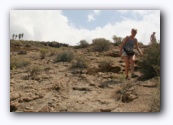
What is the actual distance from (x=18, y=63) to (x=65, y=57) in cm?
105

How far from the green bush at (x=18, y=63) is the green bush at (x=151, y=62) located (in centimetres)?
226

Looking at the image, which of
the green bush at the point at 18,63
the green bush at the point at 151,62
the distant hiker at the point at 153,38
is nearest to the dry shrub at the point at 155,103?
the green bush at the point at 151,62

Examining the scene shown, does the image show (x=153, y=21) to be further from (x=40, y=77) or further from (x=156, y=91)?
(x=40, y=77)

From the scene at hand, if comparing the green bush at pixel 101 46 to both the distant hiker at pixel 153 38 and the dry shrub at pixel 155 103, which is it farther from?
the dry shrub at pixel 155 103

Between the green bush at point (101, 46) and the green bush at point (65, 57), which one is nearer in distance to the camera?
the green bush at point (65, 57)

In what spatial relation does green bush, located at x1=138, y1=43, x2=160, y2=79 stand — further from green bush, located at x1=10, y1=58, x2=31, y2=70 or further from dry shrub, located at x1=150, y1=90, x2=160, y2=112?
green bush, located at x1=10, y1=58, x2=31, y2=70

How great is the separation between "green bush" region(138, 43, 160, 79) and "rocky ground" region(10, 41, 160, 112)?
0.41ft

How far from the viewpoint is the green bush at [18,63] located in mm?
6512

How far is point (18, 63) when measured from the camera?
6.68 m

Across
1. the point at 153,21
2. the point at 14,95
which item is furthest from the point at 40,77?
the point at 153,21

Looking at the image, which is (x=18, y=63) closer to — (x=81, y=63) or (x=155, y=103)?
(x=81, y=63)

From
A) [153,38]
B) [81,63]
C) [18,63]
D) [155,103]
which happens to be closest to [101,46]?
[81,63]

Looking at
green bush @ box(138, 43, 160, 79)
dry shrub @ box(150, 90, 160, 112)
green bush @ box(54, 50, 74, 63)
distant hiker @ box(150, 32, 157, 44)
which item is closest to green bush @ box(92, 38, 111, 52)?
green bush @ box(54, 50, 74, 63)

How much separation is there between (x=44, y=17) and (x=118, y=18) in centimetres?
120
